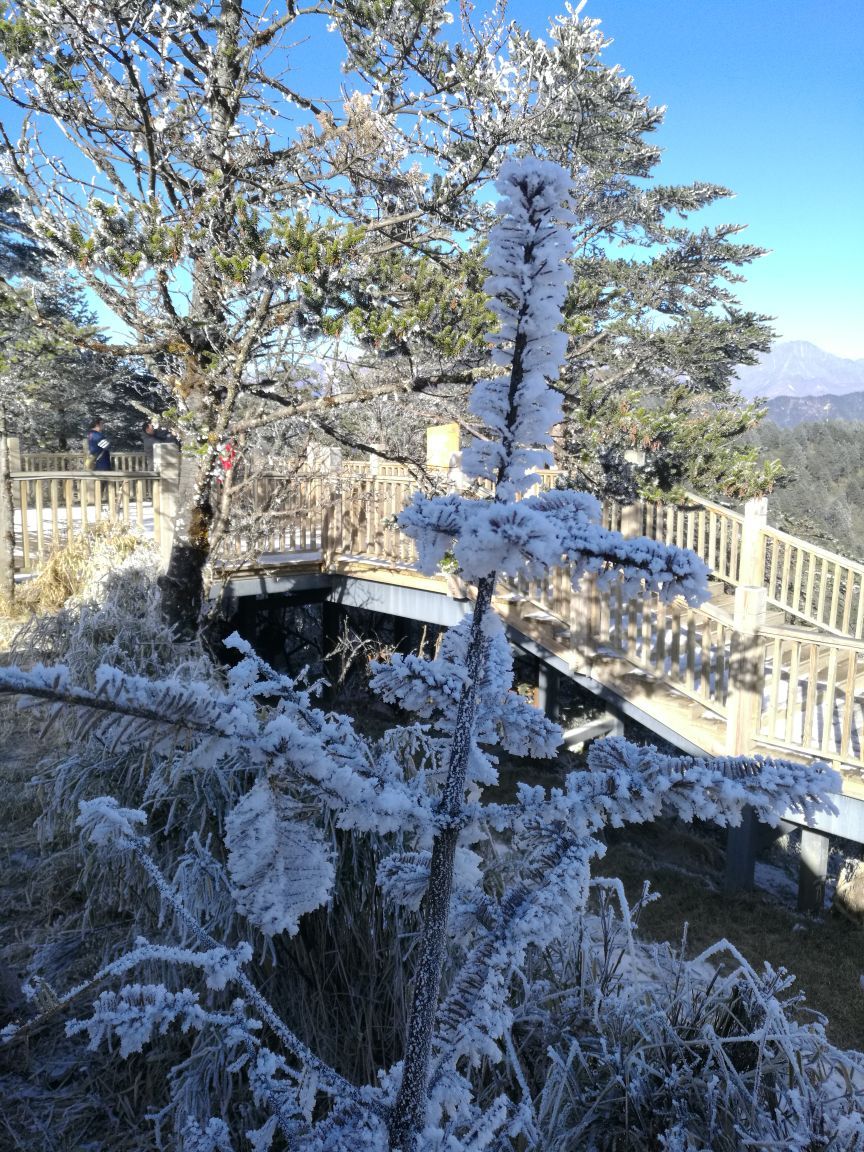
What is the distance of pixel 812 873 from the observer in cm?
610

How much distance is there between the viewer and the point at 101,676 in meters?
0.78

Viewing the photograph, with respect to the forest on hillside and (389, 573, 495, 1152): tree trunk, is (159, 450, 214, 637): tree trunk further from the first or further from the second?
the forest on hillside

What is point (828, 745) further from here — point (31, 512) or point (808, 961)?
point (31, 512)

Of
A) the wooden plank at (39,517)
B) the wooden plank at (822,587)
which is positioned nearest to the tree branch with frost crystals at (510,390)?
the wooden plank at (822,587)

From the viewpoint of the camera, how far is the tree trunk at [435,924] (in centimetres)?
112

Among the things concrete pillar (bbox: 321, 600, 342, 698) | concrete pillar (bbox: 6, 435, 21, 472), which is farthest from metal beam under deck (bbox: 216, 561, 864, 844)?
concrete pillar (bbox: 6, 435, 21, 472)

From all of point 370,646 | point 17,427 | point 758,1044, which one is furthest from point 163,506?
point 17,427

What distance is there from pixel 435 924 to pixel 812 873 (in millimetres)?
6239

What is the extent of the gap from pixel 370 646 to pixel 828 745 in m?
5.68

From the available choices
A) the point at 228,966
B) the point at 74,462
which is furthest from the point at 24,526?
the point at 228,966

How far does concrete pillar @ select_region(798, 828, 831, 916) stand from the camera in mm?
5988

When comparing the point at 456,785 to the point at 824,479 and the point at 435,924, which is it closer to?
the point at 435,924

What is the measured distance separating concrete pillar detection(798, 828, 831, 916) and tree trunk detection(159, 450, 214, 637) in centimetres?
547

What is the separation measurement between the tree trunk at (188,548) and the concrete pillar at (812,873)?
215 inches
